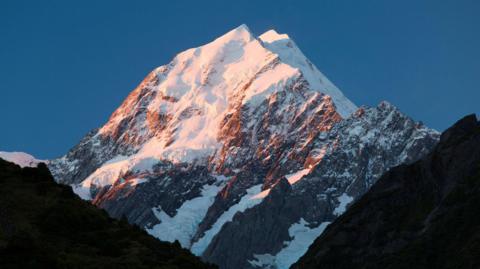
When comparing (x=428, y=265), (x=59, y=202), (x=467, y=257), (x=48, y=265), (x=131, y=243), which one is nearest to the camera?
(x=48, y=265)

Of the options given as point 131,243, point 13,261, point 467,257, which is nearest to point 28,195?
point 131,243

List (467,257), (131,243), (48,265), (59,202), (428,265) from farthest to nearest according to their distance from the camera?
(428,265), (467,257), (59,202), (131,243), (48,265)

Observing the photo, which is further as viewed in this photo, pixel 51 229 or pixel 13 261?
pixel 51 229

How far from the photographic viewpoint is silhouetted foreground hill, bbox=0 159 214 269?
234 feet

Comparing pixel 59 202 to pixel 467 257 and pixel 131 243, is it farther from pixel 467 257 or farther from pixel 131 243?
pixel 467 257

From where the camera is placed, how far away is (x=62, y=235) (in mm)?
80250

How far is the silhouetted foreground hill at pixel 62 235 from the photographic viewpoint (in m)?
71.4

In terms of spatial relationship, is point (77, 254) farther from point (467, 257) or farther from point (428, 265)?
point (428, 265)

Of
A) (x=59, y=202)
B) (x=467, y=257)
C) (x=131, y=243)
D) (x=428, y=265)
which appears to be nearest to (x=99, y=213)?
(x=59, y=202)

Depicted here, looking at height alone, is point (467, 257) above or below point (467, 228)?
below

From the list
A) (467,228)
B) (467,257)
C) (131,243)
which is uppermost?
(467,228)

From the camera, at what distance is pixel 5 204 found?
8344 cm

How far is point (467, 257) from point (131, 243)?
108m

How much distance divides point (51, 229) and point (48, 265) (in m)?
11.2
